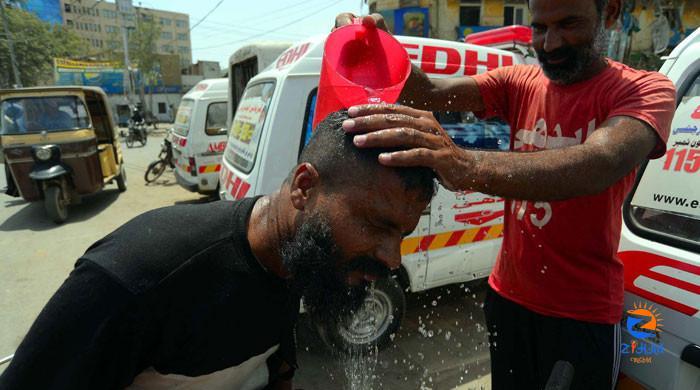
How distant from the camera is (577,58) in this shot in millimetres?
1685

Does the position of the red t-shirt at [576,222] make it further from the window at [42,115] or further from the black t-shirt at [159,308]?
the window at [42,115]

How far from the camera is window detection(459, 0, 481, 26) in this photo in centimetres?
2464

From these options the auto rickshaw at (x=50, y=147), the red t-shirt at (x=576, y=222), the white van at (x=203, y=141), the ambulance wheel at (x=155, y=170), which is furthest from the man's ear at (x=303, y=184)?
the ambulance wheel at (x=155, y=170)

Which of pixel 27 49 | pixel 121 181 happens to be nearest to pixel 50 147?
pixel 121 181

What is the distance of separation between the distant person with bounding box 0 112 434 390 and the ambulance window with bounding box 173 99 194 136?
746 centimetres

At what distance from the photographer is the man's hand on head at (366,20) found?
1.47 metres

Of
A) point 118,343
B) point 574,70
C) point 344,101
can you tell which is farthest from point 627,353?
point 118,343

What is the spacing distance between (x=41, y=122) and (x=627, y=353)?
9.27 meters

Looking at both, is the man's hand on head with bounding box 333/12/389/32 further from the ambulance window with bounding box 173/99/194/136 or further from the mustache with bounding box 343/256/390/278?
the ambulance window with bounding box 173/99/194/136

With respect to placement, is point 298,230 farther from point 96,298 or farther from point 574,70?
point 574,70

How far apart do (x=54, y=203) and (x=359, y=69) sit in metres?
7.93

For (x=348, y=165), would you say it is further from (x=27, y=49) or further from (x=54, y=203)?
(x=27, y=49)

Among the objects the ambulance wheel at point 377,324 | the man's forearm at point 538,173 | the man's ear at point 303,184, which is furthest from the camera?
the ambulance wheel at point 377,324

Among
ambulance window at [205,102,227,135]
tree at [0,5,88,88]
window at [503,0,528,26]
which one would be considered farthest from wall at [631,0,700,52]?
tree at [0,5,88,88]
